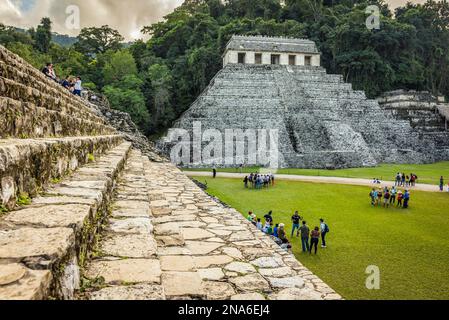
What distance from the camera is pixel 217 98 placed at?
3033cm

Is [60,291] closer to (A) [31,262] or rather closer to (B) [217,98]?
(A) [31,262]

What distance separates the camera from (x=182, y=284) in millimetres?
2107

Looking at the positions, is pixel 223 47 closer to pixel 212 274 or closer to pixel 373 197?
pixel 373 197

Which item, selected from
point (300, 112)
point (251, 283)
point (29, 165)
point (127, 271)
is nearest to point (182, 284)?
point (127, 271)

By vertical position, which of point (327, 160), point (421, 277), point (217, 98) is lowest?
point (421, 277)

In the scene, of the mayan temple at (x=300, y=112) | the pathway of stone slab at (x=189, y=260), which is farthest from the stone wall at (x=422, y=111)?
the pathway of stone slab at (x=189, y=260)

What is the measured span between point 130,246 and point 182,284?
20.9 inches

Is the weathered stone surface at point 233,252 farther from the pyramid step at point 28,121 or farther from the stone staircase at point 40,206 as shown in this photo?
the pyramid step at point 28,121

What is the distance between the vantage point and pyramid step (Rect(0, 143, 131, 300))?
1.26m

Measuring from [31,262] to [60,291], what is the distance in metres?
0.19

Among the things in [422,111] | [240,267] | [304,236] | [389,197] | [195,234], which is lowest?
[304,236]

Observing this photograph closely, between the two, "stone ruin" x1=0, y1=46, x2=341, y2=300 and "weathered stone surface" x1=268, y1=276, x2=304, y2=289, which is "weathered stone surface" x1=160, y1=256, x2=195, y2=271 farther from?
"weathered stone surface" x1=268, y1=276, x2=304, y2=289

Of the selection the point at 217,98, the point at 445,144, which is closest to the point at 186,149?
the point at 217,98

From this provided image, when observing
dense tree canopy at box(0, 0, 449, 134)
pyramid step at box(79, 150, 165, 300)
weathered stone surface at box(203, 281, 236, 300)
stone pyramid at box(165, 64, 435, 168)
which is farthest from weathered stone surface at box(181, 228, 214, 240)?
dense tree canopy at box(0, 0, 449, 134)
